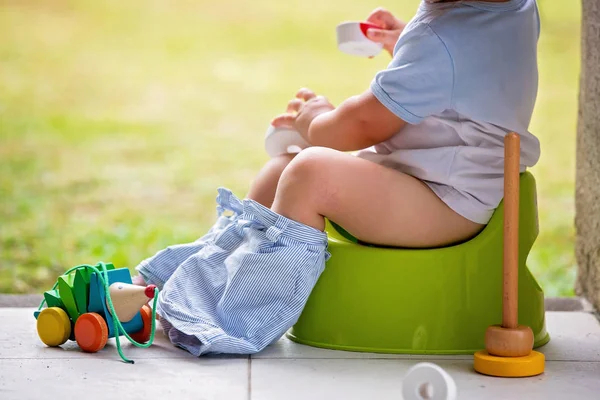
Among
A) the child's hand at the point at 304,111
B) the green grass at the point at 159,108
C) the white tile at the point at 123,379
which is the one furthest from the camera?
the green grass at the point at 159,108

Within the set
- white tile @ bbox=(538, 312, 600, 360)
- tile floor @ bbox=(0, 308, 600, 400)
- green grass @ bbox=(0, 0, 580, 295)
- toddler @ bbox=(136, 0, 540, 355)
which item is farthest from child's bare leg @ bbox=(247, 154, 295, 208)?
green grass @ bbox=(0, 0, 580, 295)

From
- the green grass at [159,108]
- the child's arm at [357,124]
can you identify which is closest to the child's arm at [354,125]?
the child's arm at [357,124]

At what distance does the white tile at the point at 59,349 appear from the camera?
1219 millimetres

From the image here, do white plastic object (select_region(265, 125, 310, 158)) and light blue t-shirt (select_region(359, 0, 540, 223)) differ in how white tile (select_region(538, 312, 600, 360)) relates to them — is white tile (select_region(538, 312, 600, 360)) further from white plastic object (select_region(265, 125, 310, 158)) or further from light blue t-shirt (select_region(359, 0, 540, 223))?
white plastic object (select_region(265, 125, 310, 158))

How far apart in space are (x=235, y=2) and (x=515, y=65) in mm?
3684

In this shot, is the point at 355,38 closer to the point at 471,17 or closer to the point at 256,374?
the point at 471,17

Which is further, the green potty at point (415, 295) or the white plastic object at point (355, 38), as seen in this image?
the white plastic object at point (355, 38)

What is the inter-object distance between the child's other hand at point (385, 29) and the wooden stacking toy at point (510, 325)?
0.39 meters

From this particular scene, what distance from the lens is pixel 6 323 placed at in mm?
1422

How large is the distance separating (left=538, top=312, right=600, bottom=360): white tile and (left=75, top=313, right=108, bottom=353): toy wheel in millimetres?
639

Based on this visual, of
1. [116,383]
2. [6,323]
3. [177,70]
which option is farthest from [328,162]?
[177,70]

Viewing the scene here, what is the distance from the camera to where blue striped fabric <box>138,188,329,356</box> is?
48.8 inches

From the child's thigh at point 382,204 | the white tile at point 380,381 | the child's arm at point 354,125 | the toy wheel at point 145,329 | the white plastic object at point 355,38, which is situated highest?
the white plastic object at point 355,38

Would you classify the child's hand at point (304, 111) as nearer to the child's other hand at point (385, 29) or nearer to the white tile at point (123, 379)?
the child's other hand at point (385, 29)
